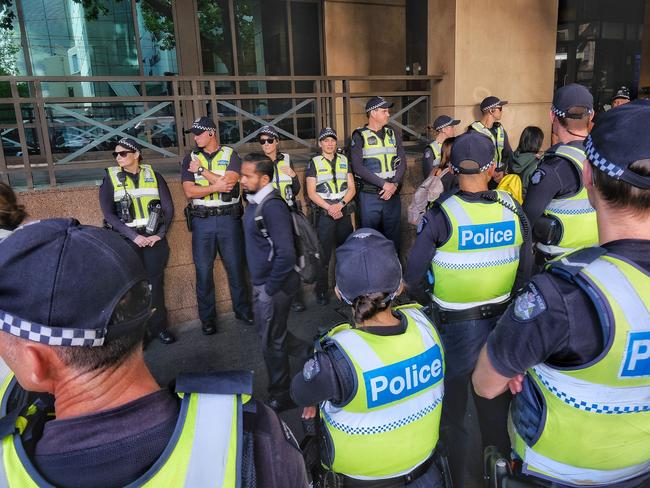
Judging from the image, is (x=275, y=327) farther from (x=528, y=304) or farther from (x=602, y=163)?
(x=602, y=163)

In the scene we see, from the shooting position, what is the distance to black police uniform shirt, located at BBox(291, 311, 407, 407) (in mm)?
1764

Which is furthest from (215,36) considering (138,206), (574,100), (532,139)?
(574,100)

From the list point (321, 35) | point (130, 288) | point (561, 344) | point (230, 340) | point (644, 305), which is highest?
point (321, 35)

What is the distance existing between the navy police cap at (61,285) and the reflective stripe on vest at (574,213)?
283cm

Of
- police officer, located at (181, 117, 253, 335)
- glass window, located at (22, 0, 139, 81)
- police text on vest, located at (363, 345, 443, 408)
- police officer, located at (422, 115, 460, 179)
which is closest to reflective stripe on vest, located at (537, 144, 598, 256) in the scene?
police text on vest, located at (363, 345, 443, 408)

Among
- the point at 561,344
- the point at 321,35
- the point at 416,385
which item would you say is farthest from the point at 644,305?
the point at 321,35

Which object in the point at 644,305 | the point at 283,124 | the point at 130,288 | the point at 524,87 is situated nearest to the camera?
the point at 130,288

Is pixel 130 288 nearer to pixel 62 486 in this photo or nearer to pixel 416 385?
pixel 62 486

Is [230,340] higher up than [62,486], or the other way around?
[62,486]

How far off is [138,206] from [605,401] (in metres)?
4.35

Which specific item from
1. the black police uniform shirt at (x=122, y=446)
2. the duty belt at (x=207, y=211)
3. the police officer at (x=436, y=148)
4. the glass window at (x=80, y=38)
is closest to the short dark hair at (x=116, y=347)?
the black police uniform shirt at (x=122, y=446)

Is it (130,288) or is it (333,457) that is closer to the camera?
(130,288)

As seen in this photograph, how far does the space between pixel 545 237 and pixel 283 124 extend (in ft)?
26.0

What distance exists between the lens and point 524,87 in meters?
7.77
